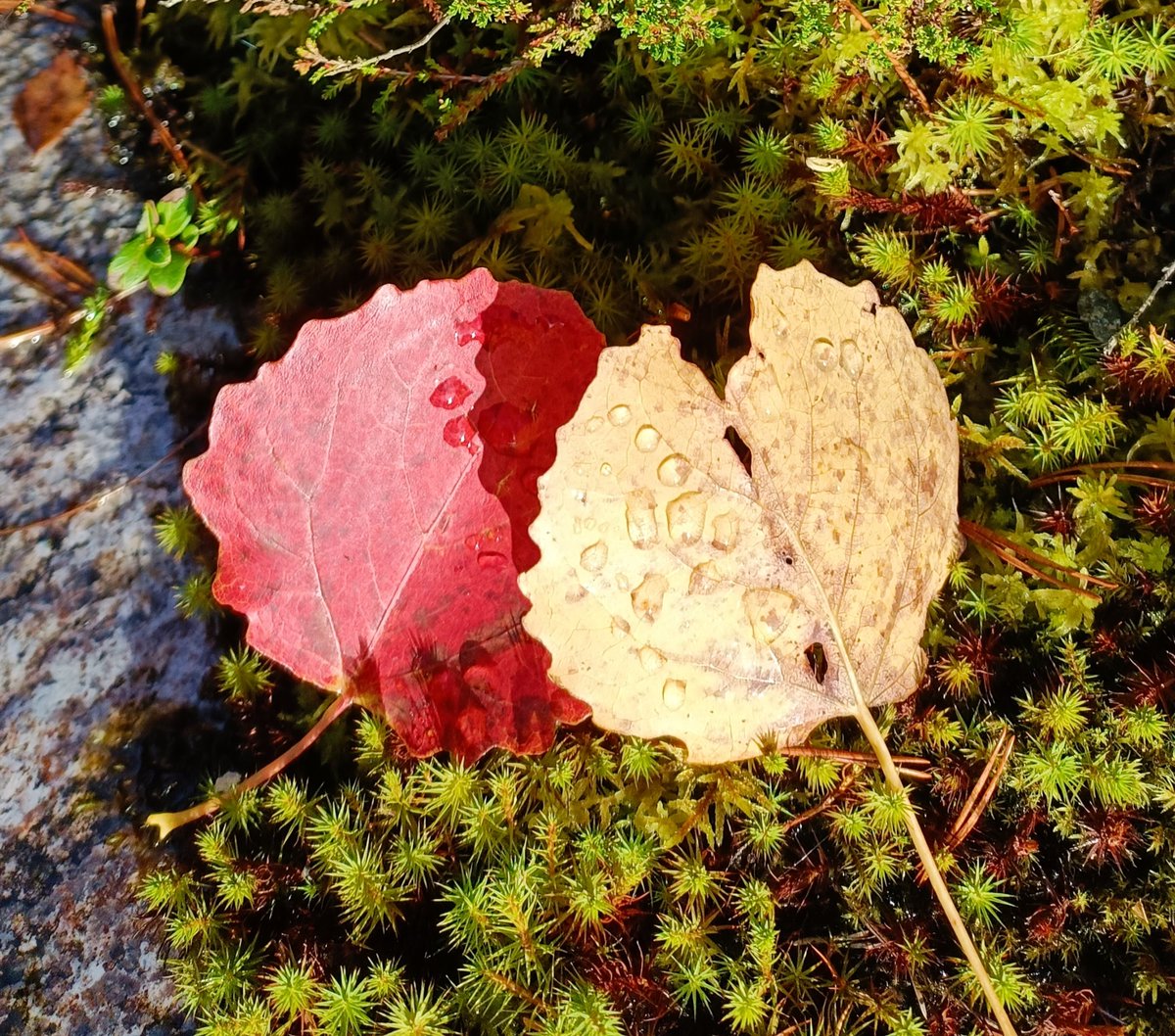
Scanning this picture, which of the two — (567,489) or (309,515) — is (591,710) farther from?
(309,515)

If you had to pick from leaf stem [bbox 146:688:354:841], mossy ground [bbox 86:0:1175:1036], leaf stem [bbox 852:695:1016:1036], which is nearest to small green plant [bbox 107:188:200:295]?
mossy ground [bbox 86:0:1175:1036]

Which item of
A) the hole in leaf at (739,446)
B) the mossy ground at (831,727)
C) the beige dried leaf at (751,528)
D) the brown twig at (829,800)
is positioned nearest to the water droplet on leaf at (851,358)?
the beige dried leaf at (751,528)

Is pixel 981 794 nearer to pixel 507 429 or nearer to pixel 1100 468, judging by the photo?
pixel 1100 468

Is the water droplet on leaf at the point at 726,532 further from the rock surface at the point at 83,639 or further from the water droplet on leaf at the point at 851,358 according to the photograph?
the rock surface at the point at 83,639

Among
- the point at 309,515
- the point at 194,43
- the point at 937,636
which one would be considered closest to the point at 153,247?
the point at 194,43

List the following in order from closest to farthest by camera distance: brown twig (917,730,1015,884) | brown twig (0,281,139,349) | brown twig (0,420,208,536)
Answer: brown twig (917,730,1015,884) < brown twig (0,420,208,536) < brown twig (0,281,139,349)

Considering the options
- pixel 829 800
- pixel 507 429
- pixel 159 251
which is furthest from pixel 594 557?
pixel 159 251

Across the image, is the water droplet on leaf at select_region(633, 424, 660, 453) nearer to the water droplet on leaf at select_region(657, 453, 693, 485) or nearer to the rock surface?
the water droplet on leaf at select_region(657, 453, 693, 485)
